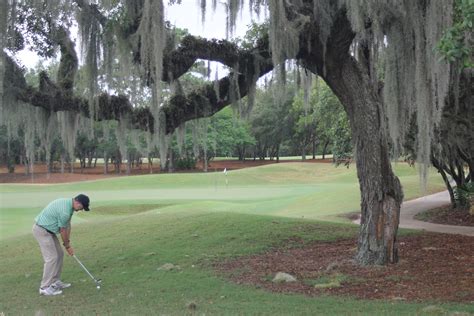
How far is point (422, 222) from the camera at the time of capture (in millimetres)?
16484

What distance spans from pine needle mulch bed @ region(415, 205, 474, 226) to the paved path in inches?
17.5

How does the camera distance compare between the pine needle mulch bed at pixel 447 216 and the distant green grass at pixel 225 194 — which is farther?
the distant green grass at pixel 225 194

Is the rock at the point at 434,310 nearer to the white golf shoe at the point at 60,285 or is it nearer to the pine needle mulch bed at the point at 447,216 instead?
A: the white golf shoe at the point at 60,285

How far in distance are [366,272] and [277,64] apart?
3.60m

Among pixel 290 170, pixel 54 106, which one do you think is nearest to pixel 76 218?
pixel 54 106

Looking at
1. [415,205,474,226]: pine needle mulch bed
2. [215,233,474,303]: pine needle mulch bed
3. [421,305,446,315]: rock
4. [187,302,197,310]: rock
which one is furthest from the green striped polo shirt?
[415,205,474,226]: pine needle mulch bed

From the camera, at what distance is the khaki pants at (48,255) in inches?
292

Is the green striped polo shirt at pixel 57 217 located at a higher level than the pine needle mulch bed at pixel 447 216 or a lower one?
higher

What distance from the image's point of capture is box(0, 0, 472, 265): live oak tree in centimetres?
773

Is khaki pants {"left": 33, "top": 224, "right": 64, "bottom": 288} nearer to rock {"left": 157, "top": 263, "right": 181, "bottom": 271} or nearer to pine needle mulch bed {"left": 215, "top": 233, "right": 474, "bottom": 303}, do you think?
rock {"left": 157, "top": 263, "right": 181, "bottom": 271}

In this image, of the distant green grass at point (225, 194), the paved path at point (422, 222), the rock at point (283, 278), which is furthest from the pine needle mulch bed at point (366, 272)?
the distant green grass at point (225, 194)

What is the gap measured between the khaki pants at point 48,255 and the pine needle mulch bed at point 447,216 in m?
12.8

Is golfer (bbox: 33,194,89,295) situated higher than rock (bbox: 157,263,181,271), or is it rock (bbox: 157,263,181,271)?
golfer (bbox: 33,194,89,295)

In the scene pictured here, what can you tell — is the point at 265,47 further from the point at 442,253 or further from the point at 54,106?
the point at 442,253
